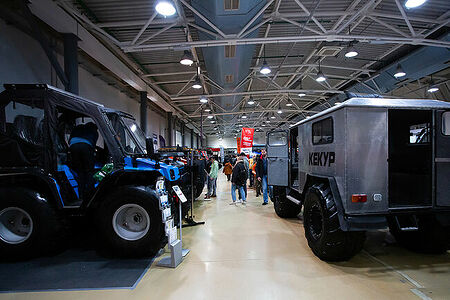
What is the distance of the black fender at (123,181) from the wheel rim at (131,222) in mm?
363

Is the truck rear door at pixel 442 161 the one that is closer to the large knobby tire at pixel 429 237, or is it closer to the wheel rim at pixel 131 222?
the large knobby tire at pixel 429 237

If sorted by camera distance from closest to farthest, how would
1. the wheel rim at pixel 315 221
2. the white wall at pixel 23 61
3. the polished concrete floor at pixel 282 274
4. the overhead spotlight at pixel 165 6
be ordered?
the polished concrete floor at pixel 282 274, the wheel rim at pixel 315 221, the overhead spotlight at pixel 165 6, the white wall at pixel 23 61

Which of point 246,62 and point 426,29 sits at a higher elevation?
point 426,29

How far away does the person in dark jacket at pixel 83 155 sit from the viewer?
3.82m

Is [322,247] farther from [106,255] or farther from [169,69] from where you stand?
[169,69]

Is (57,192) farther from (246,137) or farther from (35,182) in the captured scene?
(246,137)

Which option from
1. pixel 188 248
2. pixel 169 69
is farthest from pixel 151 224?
pixel 169 69

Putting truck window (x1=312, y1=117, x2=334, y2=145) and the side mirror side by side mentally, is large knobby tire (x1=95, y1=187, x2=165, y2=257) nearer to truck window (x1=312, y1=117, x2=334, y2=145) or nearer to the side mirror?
the side mirror

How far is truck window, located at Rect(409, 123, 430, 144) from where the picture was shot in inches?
151

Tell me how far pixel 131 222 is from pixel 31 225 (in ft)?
4.78

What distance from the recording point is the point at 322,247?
3.32m

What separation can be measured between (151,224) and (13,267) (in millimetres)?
2070

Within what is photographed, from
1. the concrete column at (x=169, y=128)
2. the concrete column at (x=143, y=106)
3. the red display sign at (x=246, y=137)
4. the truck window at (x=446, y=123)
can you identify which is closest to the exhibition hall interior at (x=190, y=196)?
the truck window at (x=446, y=123)

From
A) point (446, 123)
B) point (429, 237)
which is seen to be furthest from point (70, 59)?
point (429, 237)
